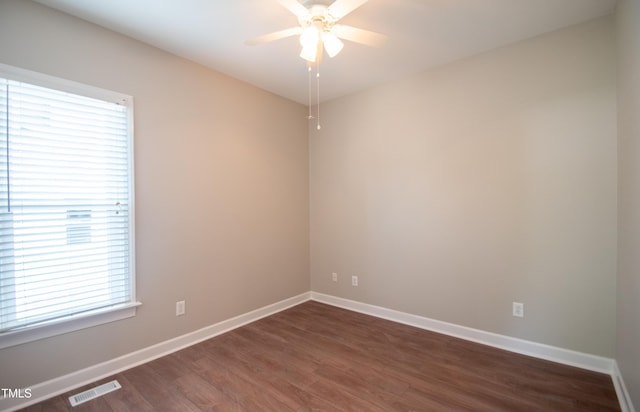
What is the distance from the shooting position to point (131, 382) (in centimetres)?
212

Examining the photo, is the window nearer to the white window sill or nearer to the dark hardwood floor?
the white window sill

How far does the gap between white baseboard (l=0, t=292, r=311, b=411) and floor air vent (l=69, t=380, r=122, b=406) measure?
11 centimetres

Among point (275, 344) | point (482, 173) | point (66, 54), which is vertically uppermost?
point (66, 54)

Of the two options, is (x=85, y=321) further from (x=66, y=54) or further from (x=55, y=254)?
(x=66, y=54)

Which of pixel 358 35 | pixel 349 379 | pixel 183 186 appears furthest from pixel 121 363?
pixel 358 35

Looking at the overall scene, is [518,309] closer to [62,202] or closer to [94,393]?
[94,393]

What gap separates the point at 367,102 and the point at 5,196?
3238 mm

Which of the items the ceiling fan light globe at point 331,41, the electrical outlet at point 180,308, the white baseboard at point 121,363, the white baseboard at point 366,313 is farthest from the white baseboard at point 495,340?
the ceiling fan light globe at point 331,41

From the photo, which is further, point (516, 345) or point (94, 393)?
point (516, 345)

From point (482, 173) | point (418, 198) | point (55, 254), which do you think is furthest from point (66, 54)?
point (482, 173)

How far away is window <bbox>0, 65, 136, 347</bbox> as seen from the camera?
184cm

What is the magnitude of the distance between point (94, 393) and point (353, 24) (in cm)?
326

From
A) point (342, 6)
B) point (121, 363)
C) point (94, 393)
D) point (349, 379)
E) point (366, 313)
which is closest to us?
point (342, 6)

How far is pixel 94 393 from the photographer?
1994mm
